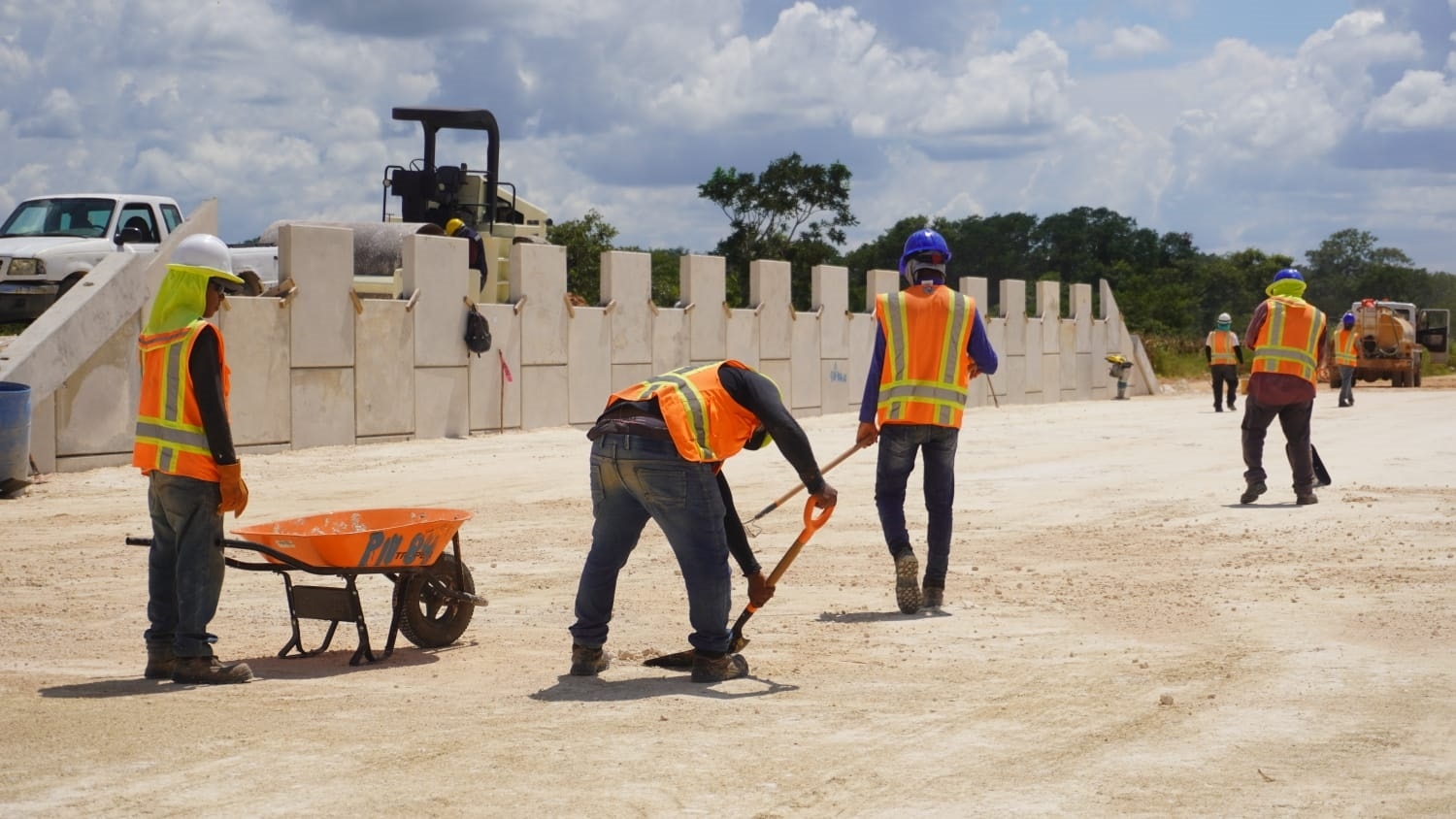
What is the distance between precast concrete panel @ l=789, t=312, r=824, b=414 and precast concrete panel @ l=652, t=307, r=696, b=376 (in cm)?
305

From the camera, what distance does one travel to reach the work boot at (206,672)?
683cm

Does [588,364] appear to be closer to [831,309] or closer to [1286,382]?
[831,309]

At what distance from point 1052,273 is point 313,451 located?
57.5 metres

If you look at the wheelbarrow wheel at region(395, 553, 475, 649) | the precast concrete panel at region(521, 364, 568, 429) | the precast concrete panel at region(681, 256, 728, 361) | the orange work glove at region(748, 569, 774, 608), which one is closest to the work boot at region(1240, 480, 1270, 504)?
the orange work glove at region(748, 569, 774, 608)

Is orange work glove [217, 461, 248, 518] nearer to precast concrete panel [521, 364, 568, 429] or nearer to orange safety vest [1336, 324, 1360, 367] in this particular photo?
precast concrete panel [521, 364, 568, 429]

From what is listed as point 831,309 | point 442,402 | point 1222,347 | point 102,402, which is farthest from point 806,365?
point 102,402

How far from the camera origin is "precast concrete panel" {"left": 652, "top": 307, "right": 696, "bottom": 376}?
24.6 m

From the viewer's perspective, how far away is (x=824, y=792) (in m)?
5.05

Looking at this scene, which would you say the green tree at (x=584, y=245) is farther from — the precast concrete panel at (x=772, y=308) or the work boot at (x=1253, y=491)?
the work boot at (x=1253, y=491)

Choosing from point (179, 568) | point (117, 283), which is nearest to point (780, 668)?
point (179, 568)

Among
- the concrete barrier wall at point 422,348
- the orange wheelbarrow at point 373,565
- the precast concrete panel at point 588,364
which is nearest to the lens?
the orange wheelbarrow at point 373,565

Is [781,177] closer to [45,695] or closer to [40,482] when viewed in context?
[40,482]

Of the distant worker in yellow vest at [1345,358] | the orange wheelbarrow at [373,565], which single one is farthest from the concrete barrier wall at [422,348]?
the distant worker in yellow vest at [1345,358]

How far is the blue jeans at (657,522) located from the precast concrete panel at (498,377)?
14.5 metres
